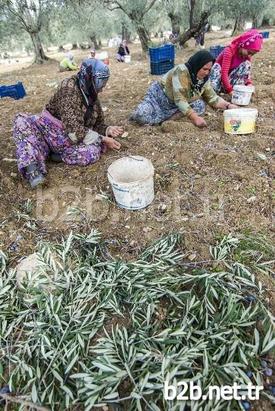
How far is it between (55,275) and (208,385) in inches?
42.3

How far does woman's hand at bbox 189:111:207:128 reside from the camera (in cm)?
339

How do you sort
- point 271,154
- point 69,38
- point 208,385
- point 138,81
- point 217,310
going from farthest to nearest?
point 69,38 → point 138,81 → point 271,154 → point 217,310 → point 208,385

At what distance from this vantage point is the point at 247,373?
1.56m

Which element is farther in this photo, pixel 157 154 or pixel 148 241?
pixel 157 154

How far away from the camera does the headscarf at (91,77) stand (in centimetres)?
265

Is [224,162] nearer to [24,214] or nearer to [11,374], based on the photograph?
[24,214]

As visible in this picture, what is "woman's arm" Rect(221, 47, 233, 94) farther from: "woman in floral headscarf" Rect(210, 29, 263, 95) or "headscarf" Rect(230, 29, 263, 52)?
"headscarf" Rect(230, 29, 263, 52)

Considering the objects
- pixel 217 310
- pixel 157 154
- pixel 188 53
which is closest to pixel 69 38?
pixel 188 53

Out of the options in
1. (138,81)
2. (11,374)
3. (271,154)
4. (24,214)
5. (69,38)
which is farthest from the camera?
(69,38)

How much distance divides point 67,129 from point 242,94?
213 cm

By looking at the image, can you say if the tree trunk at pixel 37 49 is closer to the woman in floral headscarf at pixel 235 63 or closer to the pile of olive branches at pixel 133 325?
the woman in floral headscarf at pixel 235 63

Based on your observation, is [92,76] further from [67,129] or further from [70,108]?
[67,129]

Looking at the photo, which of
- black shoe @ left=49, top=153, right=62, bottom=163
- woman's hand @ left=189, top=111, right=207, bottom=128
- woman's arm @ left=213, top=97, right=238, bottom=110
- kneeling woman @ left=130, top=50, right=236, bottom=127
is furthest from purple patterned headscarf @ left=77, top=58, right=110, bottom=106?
woman's arm @ left=213, top=97, right=238, bottom=110

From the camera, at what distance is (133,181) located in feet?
8.27
